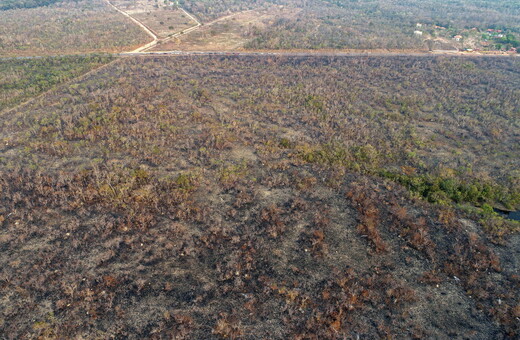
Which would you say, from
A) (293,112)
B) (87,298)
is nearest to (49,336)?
(87,298)

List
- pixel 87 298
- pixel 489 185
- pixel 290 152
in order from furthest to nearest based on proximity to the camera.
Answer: pixel 290 152
pixel 489 185
pixel 87 298

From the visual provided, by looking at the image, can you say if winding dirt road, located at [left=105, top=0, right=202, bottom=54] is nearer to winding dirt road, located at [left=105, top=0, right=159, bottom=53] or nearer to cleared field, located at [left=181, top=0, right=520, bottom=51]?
winding dirt road, located at [left=105, top=0, right=159, bottom=53]

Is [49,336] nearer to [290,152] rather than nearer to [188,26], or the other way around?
[290,152]

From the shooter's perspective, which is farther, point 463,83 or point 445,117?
point 463,83

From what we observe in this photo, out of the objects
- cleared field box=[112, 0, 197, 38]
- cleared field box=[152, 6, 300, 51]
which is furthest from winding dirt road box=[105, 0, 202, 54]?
cleared field box=[152, 6, 300, 51]

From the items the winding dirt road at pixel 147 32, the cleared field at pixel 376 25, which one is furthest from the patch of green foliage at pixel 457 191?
the winding dirt road at pixel 147 32
